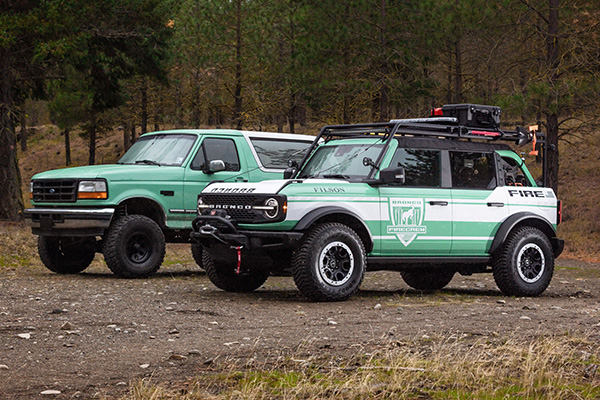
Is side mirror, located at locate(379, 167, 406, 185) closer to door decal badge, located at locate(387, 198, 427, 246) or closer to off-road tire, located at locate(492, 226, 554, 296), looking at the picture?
door decal badge, located at locate(387, 198, 427, 246)

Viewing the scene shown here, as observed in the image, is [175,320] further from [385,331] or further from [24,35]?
[24,35]

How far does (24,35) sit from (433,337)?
17040 millimetres

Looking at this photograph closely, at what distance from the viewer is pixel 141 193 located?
39.5ft

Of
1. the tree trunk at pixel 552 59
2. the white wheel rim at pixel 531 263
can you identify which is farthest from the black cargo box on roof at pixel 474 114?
the tree trunk at pixel 552 59

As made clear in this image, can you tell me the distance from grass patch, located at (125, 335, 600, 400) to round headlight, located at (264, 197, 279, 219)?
9.90 feet

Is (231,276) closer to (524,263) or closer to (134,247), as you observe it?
(134,247)

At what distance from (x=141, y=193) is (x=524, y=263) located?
5511mm

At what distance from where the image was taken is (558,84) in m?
20.0

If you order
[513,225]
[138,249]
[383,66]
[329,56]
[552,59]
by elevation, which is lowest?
[138,249]

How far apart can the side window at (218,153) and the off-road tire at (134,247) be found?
126 centimetres

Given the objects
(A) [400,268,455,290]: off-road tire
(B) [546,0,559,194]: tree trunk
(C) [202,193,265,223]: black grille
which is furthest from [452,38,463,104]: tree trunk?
→ (C) [202,193,265,223]: black grille

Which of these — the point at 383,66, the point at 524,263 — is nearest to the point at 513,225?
the point at 524,263

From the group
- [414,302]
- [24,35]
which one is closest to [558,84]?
[414,302]

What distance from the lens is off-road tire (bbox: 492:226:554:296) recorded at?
426 inches
